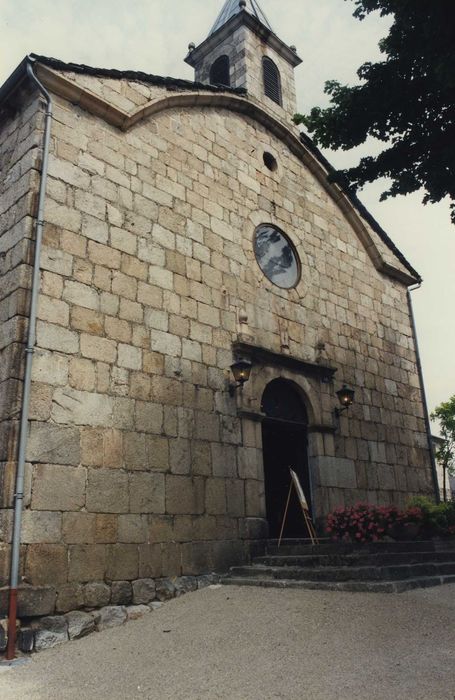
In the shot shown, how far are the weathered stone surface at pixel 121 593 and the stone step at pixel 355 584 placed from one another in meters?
1.32

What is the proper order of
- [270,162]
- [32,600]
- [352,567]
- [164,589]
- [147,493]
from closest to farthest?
[32,600]
[352,567]
[164,589]
[147,493]
[270,162]

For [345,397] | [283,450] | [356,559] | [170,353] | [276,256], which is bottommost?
[356,559]

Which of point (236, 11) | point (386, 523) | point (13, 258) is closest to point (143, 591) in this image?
point (386, 523)

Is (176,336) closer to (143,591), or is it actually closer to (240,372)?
(240,372)

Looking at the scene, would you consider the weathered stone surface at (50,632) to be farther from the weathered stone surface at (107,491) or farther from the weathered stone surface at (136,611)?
the weathered stone surface at (107,491)

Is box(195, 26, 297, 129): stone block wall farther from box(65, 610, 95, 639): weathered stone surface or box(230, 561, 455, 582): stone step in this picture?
box(65, 610, 95, 639): weathered stone surface

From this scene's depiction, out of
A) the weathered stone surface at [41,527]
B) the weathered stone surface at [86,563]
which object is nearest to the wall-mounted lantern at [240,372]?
the weathered stone surface at [86,563]

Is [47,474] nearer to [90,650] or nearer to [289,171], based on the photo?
[90,650]

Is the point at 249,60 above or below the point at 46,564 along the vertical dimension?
above

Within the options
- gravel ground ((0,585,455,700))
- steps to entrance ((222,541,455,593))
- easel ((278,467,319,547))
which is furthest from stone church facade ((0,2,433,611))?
gravel ground ((0,585,455,700))

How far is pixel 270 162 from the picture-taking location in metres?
11.2

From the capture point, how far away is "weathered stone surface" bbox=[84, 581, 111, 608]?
613 cm

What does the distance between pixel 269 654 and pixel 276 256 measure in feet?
23.0

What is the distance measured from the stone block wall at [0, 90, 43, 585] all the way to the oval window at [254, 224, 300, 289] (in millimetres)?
4064
